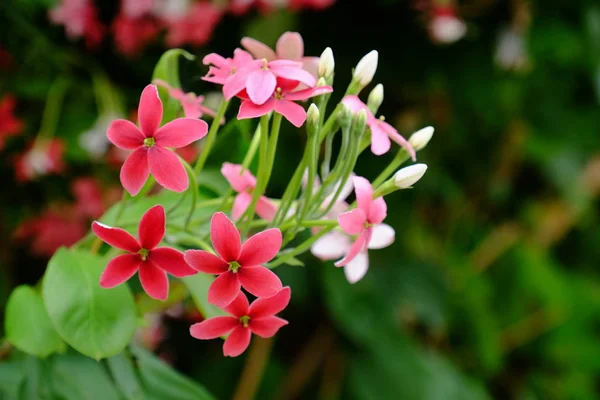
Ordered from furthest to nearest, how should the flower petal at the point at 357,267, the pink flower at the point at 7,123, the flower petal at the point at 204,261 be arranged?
the pink flower at the point at 7,123 < the flower petal at the point at 357,267 < the flower petal at the point at 204,261

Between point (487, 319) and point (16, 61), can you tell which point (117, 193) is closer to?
point (16, 61)

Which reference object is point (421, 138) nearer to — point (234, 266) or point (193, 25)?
point (234, 266)

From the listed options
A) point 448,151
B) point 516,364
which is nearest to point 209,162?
point 448,151

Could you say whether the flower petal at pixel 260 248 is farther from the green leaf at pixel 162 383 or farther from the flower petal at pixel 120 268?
the green leaf at pixel 162 383

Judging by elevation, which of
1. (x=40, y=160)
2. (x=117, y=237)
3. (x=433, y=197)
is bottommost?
(x=433, y=197)

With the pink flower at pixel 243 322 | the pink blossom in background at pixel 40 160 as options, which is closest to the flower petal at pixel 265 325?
the pink flower at pixel 243 322

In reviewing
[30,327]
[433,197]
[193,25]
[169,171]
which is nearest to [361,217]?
[169,171]
